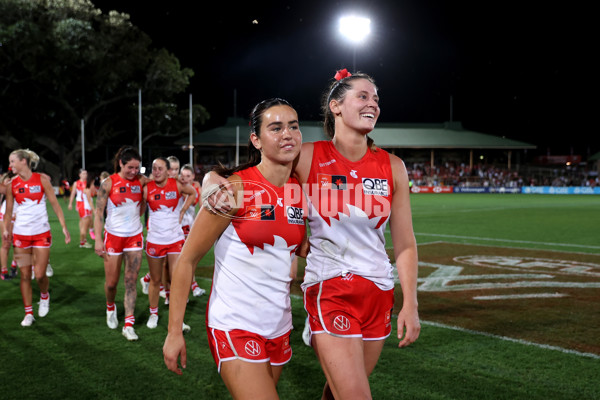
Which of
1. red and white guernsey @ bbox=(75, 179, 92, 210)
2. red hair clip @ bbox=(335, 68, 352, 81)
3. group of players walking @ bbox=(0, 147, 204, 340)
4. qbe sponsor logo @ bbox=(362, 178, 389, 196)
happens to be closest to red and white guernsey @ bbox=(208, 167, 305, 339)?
qbe sponsor logo @ bbox=(362, 178, 389, 196)

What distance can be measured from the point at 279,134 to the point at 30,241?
→ 5814mm

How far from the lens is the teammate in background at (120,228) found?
22.3 ft

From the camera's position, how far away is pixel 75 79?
42875mm

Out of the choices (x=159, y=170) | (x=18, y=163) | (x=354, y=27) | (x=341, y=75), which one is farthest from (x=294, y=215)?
(x=354, y=27)

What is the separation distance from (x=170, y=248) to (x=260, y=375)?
4.92 meters

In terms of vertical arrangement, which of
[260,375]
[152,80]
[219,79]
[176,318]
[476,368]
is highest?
[219,79]

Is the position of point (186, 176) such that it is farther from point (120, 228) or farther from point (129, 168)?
point (120, 228)

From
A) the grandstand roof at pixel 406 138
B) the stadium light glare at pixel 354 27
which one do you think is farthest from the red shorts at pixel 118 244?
the grandstand roof at pixel 406 138

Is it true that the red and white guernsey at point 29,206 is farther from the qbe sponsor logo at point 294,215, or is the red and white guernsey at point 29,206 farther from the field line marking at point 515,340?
the qbe sponsor logo at point 294,215

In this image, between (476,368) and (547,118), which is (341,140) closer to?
(476,368)

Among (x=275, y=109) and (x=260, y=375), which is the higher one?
(x=275, y=109)

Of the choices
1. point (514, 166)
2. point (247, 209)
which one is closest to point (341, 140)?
point (247, 209)

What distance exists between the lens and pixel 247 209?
2.74 meters

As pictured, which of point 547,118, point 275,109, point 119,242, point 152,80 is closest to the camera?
point 275,109
